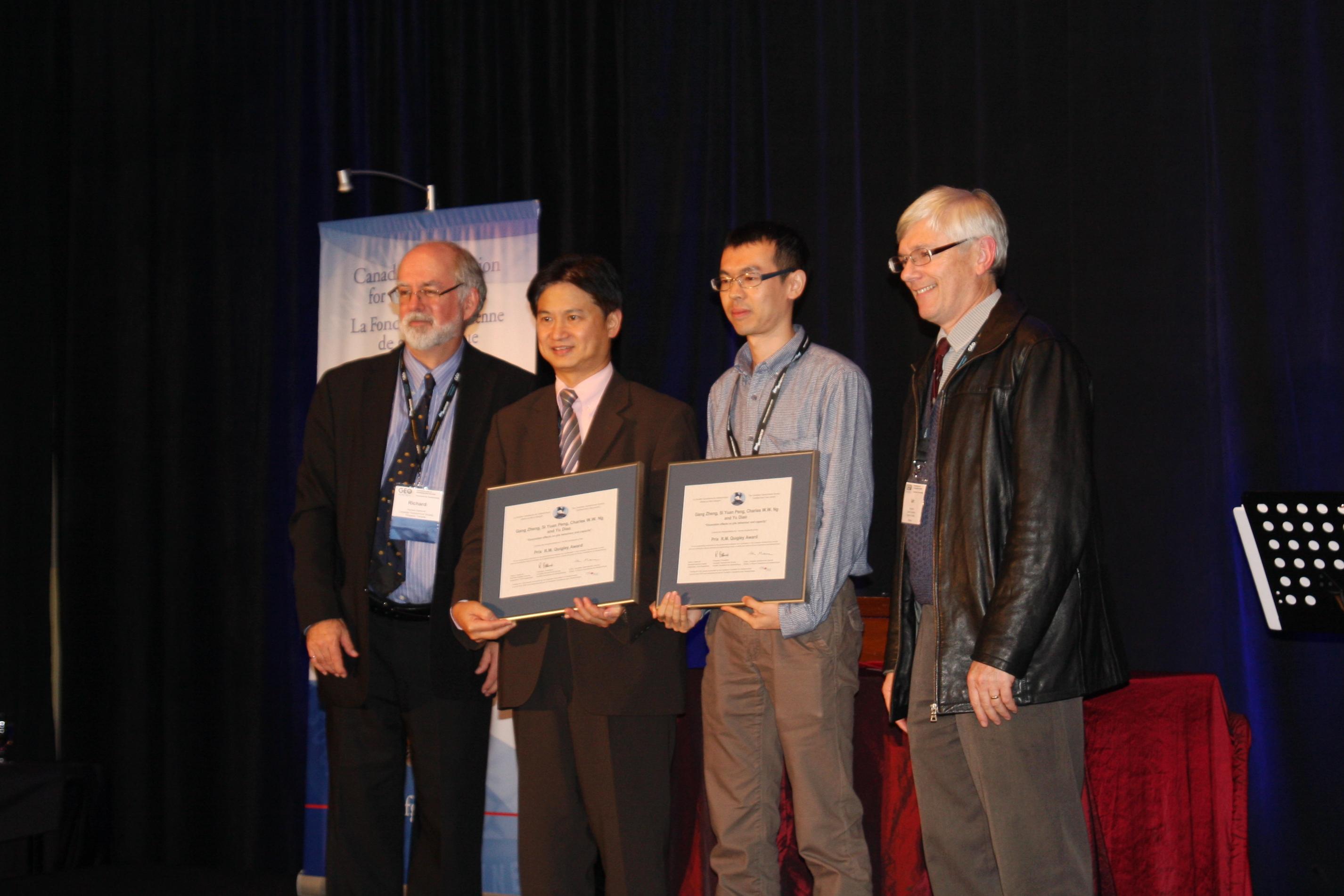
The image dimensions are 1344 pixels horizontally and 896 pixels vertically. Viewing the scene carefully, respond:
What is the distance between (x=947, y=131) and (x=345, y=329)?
8.49ft

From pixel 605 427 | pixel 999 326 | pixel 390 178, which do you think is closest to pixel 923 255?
pixel 999 326

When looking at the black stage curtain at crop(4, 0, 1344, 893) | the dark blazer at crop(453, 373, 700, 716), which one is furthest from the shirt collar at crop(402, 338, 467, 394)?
the black stage curtain at crop(4, 0, 1344, 893)

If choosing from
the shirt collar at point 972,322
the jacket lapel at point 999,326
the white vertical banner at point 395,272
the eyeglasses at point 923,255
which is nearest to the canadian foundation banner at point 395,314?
the white vertical banner at point 395,272

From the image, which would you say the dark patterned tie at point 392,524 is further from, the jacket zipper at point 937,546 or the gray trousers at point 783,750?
the jacket zipper at point 937,546

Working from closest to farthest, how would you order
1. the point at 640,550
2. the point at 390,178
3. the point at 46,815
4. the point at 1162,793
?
the point at 640,550, the point at 1162,793, the point at 46,815, the point at 390,178

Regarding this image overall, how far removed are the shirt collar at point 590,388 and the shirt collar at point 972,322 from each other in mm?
949

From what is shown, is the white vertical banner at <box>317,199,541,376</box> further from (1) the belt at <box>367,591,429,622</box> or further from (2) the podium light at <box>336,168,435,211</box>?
(1) the belt at <box>367,591,429,622</box>

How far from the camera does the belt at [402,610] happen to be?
3.02 meters

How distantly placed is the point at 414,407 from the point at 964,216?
165cm

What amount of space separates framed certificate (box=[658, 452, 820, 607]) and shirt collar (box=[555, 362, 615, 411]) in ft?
1.32

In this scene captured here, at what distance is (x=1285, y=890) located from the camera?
355 cm

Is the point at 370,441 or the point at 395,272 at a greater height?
the point at 395,272

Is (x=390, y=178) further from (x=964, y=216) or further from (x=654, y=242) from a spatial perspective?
(x=964, y=216)

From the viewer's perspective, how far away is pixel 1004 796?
2281mm
